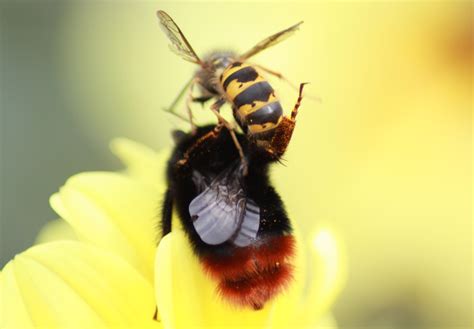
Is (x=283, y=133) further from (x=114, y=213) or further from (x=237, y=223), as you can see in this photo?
(x=114, y=213)

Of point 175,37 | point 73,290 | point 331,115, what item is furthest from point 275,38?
→ point 331,115

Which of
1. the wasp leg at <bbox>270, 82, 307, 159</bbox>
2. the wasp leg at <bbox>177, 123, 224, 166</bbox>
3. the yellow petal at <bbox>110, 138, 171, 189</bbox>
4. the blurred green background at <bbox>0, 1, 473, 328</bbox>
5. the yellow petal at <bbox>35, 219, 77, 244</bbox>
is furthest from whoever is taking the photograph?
the blurred green background at <bbox>0, 1, 473, 328</bbox>

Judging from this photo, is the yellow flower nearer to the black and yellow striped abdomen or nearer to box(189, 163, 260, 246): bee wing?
box(189, 163, 260, 246): bee wing

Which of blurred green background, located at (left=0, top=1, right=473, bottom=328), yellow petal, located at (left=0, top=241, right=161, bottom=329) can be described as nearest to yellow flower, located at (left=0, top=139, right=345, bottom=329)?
yellow petal, located at (left=0, top=241, right=161, bottom=329)

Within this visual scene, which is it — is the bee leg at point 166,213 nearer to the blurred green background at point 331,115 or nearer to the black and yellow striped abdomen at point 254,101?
the black and yellow striped abdomen at point 254,101

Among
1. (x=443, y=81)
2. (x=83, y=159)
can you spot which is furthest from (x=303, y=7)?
(x=83, y=159)

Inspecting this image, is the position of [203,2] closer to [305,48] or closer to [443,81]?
[305,48]
